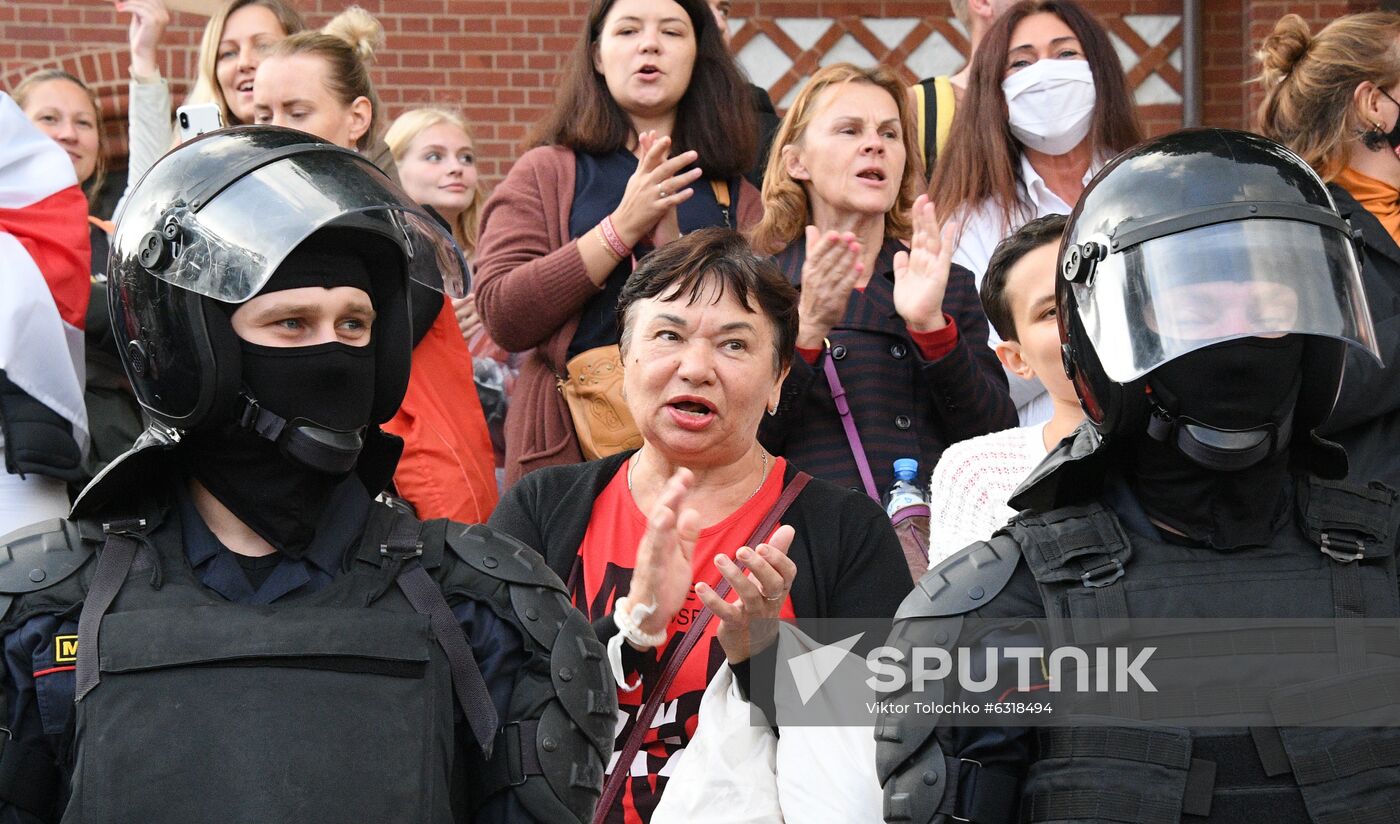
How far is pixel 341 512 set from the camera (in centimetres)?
279

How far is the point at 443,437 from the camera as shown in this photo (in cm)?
427

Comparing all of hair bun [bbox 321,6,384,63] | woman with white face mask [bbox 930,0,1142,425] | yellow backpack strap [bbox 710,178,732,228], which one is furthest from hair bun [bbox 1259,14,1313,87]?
hair bun [bbox 321,6,384,63]

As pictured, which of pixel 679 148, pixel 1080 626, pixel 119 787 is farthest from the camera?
pixel 679 148

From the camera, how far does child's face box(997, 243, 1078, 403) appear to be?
378 cm

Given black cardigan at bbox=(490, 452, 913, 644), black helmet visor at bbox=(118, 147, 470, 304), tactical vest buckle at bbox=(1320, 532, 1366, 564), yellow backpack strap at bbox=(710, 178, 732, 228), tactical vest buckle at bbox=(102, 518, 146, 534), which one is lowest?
black cardigan at bbox=(490, 452, 913, 644)

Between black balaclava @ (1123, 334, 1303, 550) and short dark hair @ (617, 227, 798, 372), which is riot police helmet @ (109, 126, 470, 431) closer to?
short dark hair @ (617, 227, 798, 372)

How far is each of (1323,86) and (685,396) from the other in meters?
1.98

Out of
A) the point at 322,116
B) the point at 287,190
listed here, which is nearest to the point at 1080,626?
the point at 287,190

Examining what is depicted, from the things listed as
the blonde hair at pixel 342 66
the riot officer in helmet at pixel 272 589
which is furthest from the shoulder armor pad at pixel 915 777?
the blonde hair at pixel 342 66

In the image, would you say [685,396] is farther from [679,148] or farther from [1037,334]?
[679,148]

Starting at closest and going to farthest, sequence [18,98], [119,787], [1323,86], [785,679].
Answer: [119,787] < [785,679] < [1323,86] < [18,98]

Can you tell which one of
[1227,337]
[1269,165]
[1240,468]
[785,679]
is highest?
[1269,165]

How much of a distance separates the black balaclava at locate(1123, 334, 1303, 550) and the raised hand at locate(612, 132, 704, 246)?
6.07 ft

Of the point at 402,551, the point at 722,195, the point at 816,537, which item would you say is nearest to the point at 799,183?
the point at 722,195
